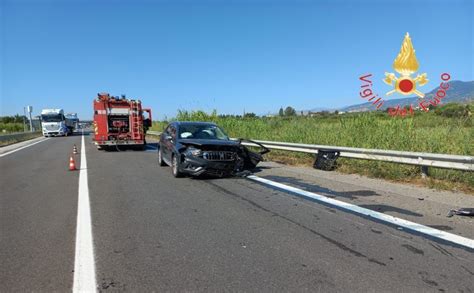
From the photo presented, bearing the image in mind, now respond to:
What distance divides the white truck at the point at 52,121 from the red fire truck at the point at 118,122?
26.9 metres

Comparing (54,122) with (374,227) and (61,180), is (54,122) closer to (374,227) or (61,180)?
(61,180)

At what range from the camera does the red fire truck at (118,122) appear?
20.3 meters

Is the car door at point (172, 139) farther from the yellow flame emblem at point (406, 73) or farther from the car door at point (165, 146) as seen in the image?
the yellow flame emblem at point (406, 73)

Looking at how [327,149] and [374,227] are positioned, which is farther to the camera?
[327,149]

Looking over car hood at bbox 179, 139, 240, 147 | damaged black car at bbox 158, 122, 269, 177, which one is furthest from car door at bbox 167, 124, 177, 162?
car hood at bbox 179, 139, 240, 147

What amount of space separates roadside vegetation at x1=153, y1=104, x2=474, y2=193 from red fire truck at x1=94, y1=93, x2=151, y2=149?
852cm

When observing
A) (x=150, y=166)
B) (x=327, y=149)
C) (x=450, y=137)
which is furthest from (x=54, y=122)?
(x=450, y=137)

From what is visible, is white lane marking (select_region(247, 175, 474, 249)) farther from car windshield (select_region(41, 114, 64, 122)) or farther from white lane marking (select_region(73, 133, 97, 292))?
car windshield (select_region(41, 114, 64, 122))

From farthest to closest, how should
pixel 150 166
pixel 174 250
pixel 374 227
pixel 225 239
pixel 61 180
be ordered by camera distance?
pixel 150 166 → pixel 61 180 → pixel 374 227 → pixel 225 239 → pixel 174 250

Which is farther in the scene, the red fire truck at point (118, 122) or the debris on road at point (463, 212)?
the red fire truck at point (118, 122)

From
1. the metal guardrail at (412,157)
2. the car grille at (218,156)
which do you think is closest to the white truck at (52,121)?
the metal guardrail at (412,157)

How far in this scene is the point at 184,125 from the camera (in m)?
11.5

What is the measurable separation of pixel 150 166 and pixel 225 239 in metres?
8.67

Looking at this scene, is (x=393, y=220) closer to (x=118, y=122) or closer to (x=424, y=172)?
(x=424, y=172)
